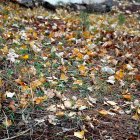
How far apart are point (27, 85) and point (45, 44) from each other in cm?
154

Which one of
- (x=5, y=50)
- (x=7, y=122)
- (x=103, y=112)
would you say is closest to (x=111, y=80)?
(x=103, y=112)

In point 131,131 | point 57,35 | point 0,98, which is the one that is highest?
point 57,35

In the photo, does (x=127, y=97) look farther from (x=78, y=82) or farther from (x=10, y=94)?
(x=10, y=94)

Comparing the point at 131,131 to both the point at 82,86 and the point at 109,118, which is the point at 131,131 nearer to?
the point at 109,118

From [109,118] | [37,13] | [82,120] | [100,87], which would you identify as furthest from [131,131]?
[37,13]

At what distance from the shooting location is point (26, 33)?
500 cm

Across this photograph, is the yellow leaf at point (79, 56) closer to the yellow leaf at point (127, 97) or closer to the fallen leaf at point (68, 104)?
the yellow leaf at point (127, 97)

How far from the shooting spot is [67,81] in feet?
11.9

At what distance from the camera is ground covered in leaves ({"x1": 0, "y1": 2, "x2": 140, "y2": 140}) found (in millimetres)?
2750

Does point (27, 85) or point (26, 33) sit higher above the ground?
point (26, 33)

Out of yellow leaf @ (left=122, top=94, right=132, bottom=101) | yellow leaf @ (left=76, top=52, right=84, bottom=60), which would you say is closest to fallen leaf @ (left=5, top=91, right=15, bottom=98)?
yellow leaf @ (left=122, top=94, right=132, bottom=101)

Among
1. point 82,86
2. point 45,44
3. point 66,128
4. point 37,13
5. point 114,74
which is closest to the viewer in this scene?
point 66,128

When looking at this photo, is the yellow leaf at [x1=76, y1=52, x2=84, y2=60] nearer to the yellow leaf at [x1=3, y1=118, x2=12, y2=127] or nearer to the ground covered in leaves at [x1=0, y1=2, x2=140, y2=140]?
the ground covered in leaves at [x1=0, y1=2, x2=140, y2=140]

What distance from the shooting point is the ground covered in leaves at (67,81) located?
2.75 m
